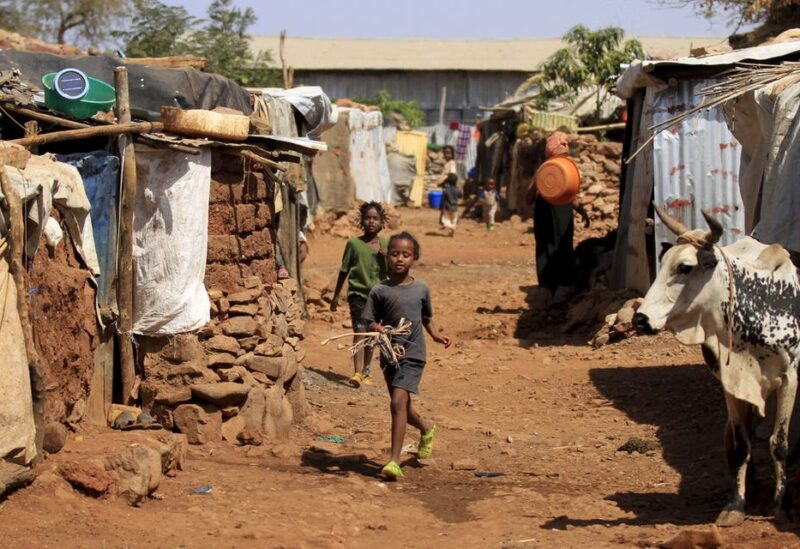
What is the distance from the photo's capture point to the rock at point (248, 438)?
25.5 feet

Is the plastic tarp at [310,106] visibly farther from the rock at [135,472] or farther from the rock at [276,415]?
the rock at [135,472]

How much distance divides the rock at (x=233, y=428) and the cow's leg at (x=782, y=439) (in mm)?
3521

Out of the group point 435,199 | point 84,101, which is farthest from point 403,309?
point 435,199

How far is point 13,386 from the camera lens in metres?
5.77

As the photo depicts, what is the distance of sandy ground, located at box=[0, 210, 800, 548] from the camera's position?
5.83 meters

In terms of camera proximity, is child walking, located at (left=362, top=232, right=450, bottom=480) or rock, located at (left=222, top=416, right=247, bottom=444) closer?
child walking, located at (left=362, top=232, right=450, bottom=480)

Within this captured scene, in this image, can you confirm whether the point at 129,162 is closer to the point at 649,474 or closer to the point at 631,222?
the point at 649,474

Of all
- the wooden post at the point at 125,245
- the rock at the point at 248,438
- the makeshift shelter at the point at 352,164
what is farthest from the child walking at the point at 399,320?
the makeshift shelter at the point at 352,164

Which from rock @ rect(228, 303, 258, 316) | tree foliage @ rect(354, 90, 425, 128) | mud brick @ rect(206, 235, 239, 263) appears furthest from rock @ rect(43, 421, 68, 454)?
tree foliage @ rect(354, 90, 425, 128)

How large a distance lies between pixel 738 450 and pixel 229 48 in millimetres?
27383

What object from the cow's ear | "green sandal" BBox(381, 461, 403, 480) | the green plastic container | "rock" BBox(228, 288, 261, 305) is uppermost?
the green plastic container

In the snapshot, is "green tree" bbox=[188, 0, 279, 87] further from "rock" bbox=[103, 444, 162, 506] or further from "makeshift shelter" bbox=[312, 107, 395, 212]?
"rock" bbox=[103, 444, 162, 506]

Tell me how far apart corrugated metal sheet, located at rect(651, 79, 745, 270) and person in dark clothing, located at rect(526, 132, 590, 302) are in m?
1.91

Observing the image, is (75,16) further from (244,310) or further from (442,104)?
(244,310)
